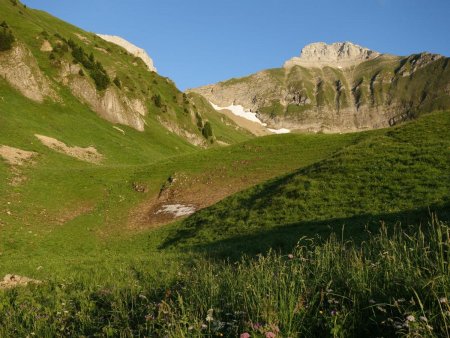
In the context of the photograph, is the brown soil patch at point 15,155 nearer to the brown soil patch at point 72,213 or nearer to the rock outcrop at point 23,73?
the brown soil patch at point 72,213

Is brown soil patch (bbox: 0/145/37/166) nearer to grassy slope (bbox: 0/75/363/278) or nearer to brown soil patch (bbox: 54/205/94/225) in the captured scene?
grassy slope (bbox: 0/75/363/278)

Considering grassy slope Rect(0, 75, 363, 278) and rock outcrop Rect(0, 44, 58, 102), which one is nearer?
grassy slope Rect(0, 75, 363, 278)

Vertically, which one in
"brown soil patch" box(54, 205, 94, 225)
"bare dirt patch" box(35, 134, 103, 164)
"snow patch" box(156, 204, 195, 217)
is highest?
→ "bare dirt patch" box(35, 134, 103, 164)

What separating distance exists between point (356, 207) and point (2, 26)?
79552 millimetres

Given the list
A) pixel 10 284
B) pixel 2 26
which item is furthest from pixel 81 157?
pixel 10 284

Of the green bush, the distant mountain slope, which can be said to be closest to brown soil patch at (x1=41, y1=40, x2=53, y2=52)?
the distant mountain slope

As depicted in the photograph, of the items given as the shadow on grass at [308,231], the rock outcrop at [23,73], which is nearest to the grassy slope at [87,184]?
the rock outcrop at [23,73]

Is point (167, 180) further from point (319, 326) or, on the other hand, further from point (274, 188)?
point (319, 326)

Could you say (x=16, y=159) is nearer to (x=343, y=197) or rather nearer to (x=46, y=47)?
(x=343, y=197)

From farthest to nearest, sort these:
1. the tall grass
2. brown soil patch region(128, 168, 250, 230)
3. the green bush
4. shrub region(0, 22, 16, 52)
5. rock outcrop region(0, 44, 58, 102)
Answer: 1. the green bush
2. shrub region(0, 22, 16, 52)
3. rock outcrop region(0, 44, 58, 102)
4. brown soil patch region(128, 168, 250, 230)
5. the tall grass

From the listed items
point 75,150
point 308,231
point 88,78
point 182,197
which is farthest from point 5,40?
point 308,231

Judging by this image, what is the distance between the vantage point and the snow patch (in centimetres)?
3683

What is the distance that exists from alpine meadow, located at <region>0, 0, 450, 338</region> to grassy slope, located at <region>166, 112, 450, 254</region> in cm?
15

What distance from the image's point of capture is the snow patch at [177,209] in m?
36.8
